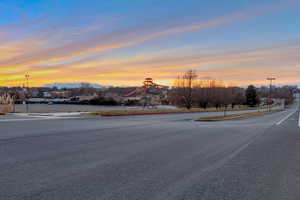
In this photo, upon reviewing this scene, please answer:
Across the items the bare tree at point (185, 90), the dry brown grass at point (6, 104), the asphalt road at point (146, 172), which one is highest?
the bare tree at point (185, 90)

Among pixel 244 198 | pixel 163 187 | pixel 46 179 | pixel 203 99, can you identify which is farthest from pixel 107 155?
pixel 203 99

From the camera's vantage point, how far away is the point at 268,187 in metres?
4.49

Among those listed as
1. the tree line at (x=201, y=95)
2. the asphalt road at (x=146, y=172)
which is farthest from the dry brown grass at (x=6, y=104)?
the tree line at (x=201, y=95)

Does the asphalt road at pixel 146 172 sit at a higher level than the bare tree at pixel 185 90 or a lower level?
lower

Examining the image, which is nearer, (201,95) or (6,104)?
(6,104)

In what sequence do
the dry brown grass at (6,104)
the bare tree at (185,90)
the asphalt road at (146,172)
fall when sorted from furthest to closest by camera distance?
1. the bare tree at (185,90)
2. the dry brown grass at (6,104)
3. the asphalt road at (146,172)

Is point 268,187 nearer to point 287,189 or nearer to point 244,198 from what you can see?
point 287,189

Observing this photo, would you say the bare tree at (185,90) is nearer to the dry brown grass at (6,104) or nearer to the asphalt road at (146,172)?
the dry brown grass at (6,104)

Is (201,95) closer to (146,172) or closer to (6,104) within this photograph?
(6,104)

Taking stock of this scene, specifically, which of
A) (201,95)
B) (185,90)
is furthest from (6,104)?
(201,95)

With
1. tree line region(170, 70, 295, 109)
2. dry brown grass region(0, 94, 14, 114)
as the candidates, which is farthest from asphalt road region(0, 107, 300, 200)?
tree line region(170, 70, 295, 109)

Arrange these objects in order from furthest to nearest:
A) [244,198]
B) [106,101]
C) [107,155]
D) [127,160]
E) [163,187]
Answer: [106,101]
[107,155]
[127,160]
[163,187]
[244,198]

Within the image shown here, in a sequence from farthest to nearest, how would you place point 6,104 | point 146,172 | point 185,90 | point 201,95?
1. point 201,95
2. point 185,90
3. point 6,104
4. point 146,172

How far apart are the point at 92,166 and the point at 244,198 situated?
3.25 m
